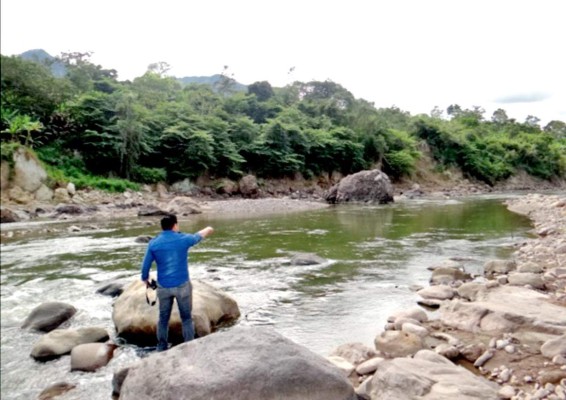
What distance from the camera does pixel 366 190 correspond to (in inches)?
1276

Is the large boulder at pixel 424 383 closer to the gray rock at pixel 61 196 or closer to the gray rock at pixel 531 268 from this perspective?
the gray rock at pixel 531 268

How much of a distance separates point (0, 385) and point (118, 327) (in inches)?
80.2

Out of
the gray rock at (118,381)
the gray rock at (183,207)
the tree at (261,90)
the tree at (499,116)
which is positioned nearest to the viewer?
the gray rock at (118,381)

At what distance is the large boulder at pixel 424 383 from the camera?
4191mm

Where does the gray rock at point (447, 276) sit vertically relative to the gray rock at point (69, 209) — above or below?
below

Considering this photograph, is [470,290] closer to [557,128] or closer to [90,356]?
[90,356]

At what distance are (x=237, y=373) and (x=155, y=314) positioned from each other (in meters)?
2.49

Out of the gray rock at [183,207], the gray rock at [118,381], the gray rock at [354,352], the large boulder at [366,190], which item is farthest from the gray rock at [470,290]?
the large boulder at [366,190]

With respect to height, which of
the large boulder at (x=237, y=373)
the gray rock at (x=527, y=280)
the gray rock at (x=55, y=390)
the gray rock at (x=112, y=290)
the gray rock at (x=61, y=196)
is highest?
the gray rock at (x=61, y=196)

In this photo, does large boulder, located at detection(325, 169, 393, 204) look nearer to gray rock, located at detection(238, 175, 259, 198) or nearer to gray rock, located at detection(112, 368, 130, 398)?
gray rock, located at detection(238, 175, 259, 198)

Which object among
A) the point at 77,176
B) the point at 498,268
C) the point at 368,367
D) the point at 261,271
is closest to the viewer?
the point at 368,367

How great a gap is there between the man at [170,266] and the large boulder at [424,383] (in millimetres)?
2179

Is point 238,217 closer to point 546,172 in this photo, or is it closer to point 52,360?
point 52,360

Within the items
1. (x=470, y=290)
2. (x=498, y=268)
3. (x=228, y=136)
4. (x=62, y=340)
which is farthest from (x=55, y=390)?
(x=228, y=136)
